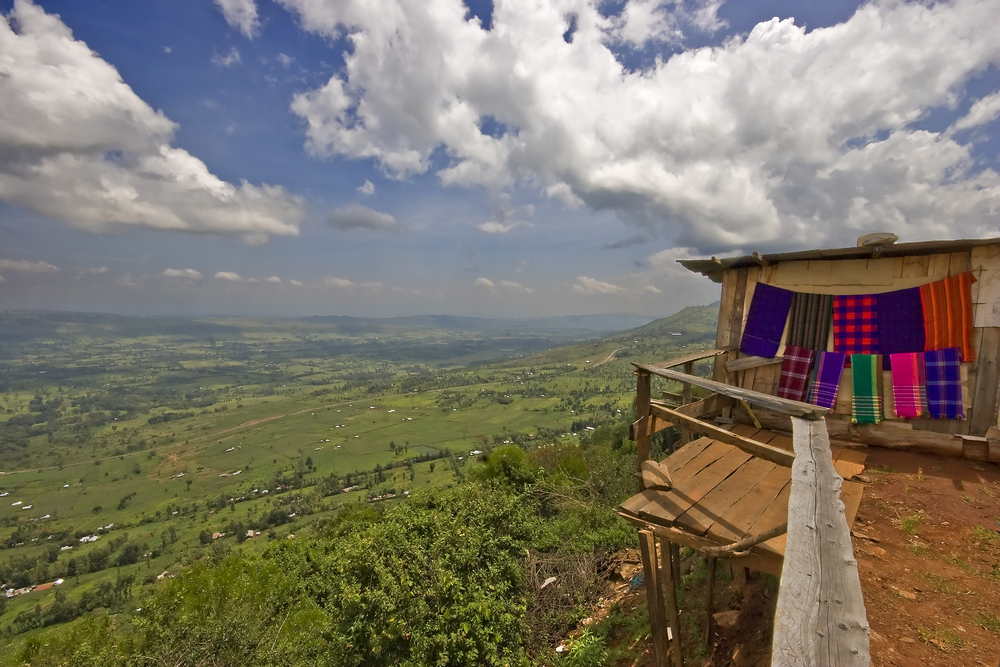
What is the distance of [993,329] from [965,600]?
430cm

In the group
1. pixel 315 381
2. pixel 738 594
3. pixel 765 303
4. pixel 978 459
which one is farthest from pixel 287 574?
pixel 315 381

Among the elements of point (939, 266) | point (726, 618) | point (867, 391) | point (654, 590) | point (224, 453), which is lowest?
point (224, 453)

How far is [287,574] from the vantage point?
16.9 metres

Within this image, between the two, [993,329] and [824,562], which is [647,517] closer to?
[824,562]

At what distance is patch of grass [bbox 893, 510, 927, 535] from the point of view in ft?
14.5

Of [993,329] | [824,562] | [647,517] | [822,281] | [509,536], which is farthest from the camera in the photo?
[509,536]

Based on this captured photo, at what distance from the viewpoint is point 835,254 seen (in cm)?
649

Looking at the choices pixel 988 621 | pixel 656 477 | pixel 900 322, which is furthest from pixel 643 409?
pixel 900 322

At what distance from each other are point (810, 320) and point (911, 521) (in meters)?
3.28

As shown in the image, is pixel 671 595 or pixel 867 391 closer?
pixel 671 595

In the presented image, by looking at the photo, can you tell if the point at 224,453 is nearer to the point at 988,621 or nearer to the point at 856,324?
the point at 856,324

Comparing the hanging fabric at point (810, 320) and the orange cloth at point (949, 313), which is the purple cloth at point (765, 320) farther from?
the orange cloth at point (949, 313)

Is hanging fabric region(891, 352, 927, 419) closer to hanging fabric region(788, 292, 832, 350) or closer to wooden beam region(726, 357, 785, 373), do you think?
hanging fabric region(788, 292, 832, 350)

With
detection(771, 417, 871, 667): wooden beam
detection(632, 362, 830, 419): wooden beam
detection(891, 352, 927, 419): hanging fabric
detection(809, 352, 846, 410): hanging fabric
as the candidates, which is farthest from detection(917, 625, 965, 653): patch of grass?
detection(891, 352, 927, 419): hanging fabric
